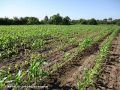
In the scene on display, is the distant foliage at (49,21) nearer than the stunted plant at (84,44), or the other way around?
the stunted plant at (84,44)

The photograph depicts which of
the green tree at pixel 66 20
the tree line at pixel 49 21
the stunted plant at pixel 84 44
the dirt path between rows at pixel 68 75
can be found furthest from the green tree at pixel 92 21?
the dirt path between rows at pixel 68 75

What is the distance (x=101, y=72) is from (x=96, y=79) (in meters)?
1.07

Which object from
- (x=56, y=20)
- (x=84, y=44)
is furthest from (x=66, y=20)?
(x=84, y=44)

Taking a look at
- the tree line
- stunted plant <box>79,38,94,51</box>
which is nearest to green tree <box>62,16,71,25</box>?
the tree line

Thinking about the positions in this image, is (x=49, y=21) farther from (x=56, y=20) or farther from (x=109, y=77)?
(x=109, y=77)

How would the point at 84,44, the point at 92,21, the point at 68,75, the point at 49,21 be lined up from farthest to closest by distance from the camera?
the point at 92,21
the point at 49,21
the point at 84,44
the point at 68,75

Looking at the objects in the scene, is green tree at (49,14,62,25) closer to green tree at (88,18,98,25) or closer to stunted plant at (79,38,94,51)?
green tree at (88,18,98,25)

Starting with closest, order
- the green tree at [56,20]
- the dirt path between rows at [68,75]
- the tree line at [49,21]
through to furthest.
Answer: the dirt path between rows at [68,75]
the tree line at [49,21]
the green tree at [56,20]

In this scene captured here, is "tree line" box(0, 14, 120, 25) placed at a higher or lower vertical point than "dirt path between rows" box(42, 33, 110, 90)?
lower

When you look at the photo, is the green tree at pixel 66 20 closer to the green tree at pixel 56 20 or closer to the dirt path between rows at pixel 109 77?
the green tree at pixel 56 20

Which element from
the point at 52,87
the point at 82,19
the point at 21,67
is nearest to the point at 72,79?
the point at 52,87

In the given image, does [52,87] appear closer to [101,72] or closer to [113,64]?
[101,72]

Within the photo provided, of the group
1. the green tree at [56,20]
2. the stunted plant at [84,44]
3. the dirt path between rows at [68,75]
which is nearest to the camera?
the dirt path between rows at [68,75]

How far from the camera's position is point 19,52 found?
14.0 metres
